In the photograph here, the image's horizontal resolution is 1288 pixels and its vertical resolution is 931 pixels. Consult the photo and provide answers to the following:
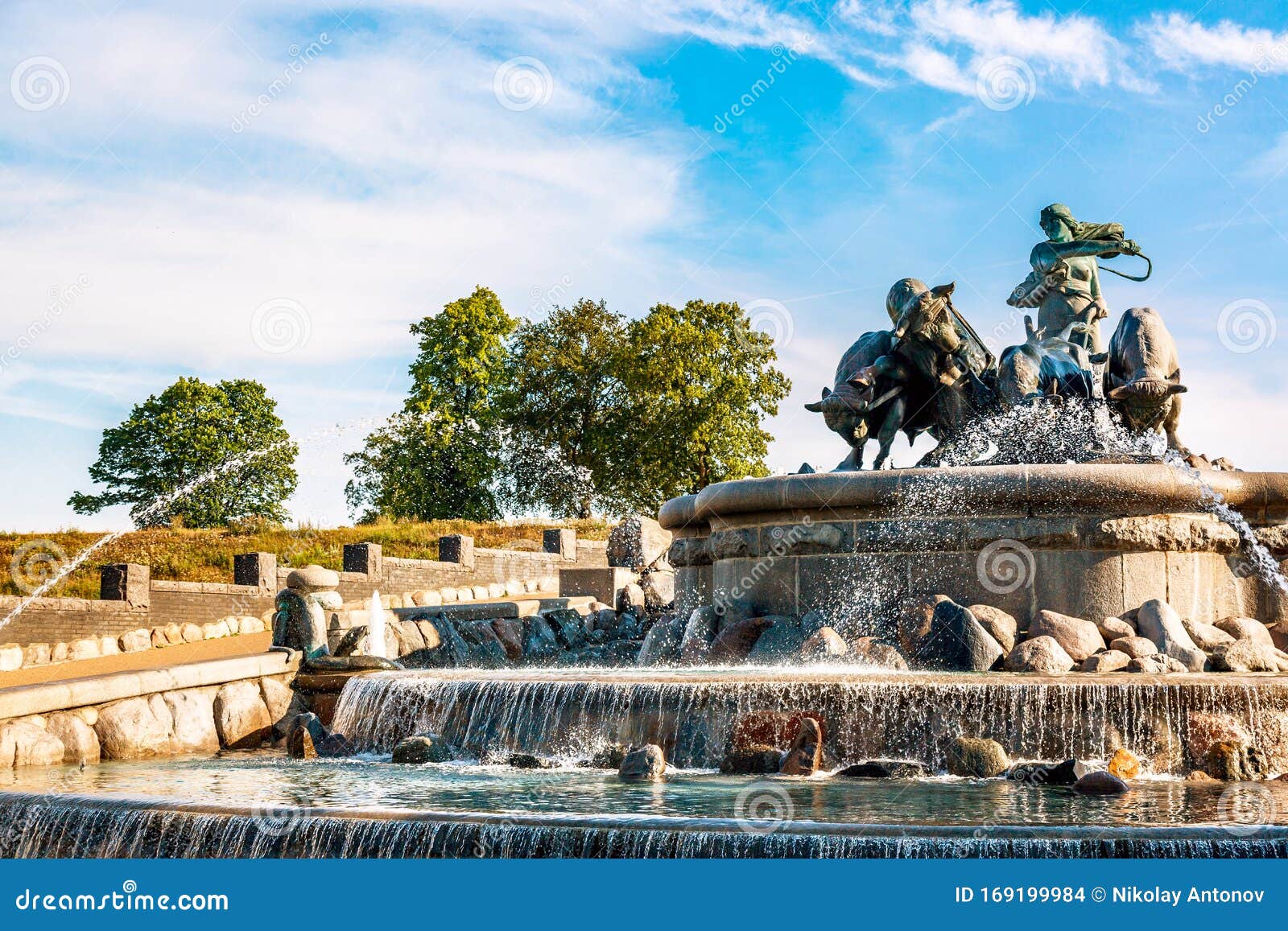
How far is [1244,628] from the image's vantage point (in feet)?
39.5

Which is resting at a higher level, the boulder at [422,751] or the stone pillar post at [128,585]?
the stone pillar post at [128,585]

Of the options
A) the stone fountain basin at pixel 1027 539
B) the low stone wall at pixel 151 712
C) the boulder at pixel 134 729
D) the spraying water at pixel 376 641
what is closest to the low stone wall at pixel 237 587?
the spraying water at pixel 376 641

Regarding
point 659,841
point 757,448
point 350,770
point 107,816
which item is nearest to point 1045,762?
point 659,841

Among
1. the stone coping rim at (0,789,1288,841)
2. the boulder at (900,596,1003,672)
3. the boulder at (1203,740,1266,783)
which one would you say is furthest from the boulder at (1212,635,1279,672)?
the stone coping rim at (0,789,1288,841)

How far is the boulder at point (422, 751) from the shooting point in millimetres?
10250

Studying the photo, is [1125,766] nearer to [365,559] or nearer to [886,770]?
[886,770]

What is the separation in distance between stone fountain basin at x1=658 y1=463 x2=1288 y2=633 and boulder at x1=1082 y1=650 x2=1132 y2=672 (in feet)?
3.85

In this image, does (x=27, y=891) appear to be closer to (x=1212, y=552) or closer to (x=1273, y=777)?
(x=1273, y=777)

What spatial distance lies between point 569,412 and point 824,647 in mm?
40257

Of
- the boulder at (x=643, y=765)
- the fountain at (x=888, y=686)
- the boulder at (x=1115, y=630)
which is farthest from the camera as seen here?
the boulder at (x=1115, y=630)

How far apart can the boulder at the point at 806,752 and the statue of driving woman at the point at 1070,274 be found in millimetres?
9901

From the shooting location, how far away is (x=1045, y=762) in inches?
357

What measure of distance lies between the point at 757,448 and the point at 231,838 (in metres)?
42.1

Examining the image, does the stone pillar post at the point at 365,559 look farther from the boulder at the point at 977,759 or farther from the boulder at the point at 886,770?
the boulder at the point at 977,759
